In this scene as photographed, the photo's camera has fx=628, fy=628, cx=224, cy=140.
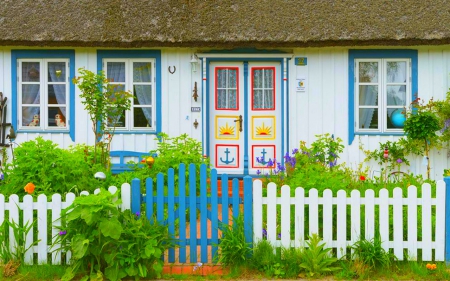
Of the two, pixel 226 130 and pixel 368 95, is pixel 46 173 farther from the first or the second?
pixel 368 95

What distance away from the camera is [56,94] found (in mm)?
11672

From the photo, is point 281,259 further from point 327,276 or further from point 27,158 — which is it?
point 27,158

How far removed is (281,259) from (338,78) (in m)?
5.82

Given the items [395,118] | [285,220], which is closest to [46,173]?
[285,220]

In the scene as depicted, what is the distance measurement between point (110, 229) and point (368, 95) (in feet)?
22.7

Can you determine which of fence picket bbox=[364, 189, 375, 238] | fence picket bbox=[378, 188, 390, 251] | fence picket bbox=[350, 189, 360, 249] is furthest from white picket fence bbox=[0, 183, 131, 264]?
fence picket bbox=[378, 188, 390, 251]

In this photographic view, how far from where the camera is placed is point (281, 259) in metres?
6.24

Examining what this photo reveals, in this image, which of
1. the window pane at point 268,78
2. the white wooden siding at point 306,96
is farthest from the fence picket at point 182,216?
the window pane at point 268,78

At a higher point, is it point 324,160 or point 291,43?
point 291,43

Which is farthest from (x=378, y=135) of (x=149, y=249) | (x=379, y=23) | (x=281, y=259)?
(x=149, y=249)

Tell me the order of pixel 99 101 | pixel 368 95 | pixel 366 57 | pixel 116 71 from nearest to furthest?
pixel 99 101 → pixel 366 57 → pixel 368 95 → pixel 116 71

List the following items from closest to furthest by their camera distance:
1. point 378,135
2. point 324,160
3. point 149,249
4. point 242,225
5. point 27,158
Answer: point 149,249 → point 242,225 → point 27,158 → point 324,160 → point 378,135

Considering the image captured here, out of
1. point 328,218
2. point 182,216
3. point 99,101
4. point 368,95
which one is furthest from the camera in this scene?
point 368,95

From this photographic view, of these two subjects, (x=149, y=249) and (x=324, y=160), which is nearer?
(x=149, y=249)
